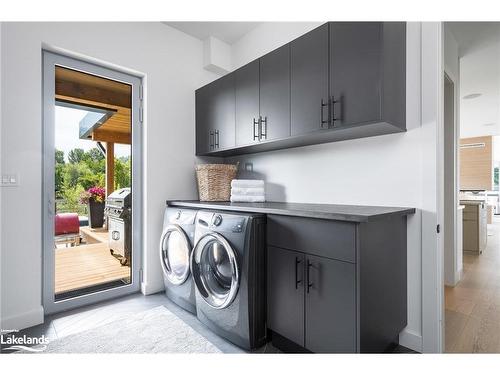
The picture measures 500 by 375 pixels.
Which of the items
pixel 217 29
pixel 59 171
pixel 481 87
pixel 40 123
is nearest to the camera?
pixel 40 123

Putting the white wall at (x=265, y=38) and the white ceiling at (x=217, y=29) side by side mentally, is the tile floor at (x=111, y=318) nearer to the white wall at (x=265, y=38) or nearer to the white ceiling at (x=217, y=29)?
the white wall at (x=265, y=38)

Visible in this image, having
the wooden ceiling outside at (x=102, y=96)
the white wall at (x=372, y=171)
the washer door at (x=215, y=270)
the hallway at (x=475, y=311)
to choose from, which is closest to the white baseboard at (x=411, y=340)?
the white wall at (x=372, y=171)

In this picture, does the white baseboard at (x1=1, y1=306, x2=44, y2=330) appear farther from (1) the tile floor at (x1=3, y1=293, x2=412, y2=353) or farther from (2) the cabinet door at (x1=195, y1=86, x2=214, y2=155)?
(2) the cabinet door at (x1=195, y1=86, x2=214, y2=155)

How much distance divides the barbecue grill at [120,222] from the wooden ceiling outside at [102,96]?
0.52 m

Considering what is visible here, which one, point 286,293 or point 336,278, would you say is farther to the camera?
point 286,293

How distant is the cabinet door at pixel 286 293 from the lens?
1.52 meters

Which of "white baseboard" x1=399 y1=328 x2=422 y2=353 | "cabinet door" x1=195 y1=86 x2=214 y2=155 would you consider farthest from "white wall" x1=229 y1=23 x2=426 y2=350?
"cabinet door" x1=195 y1=86 x2=214 y2=155

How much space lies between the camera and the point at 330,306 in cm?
139

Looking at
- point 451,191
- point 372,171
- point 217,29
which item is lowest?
point 451,191

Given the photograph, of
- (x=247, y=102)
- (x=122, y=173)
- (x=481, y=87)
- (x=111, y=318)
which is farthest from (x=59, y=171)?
(x=481, y=87)

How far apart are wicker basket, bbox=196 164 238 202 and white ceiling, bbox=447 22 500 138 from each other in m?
2.56

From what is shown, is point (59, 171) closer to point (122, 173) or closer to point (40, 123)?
point (40, 123)

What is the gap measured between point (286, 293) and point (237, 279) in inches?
11.9
